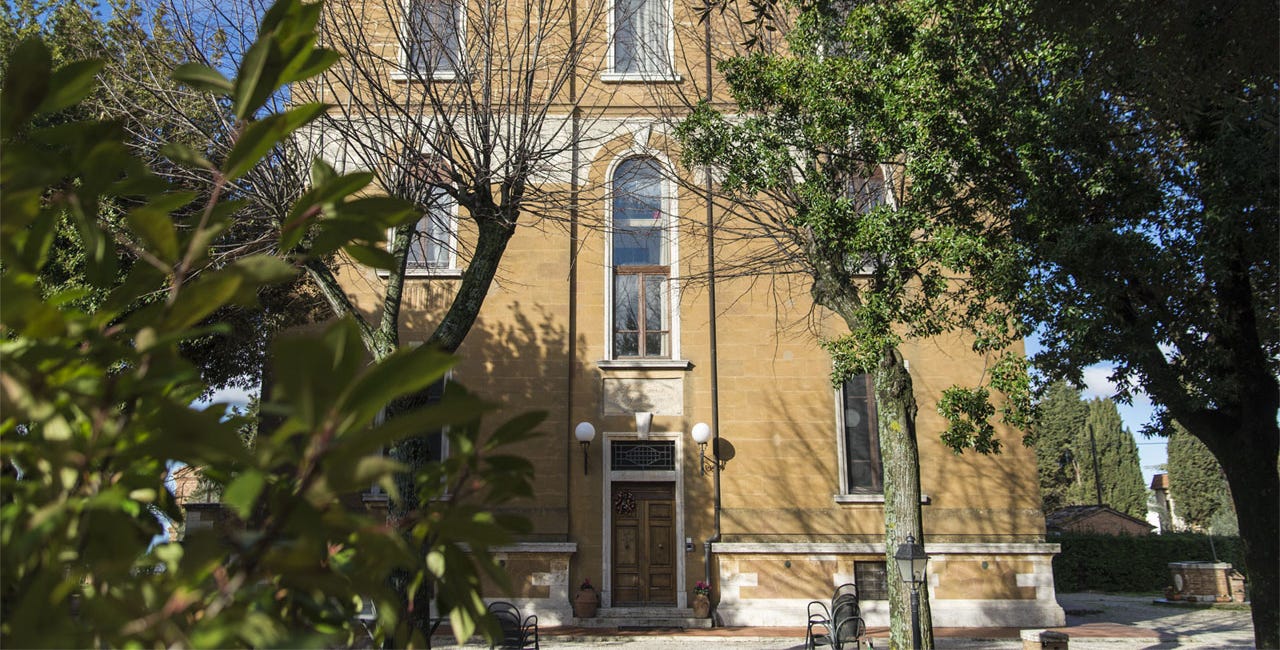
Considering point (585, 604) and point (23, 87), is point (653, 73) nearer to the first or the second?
point (585, 604)

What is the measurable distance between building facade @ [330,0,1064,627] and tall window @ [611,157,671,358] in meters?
0.04

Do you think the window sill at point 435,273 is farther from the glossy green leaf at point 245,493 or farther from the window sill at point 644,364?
the glossy green leaf at point 245,493

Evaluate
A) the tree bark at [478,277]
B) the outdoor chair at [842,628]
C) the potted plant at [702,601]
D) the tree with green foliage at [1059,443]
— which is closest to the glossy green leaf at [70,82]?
the tree bark at [478,277]

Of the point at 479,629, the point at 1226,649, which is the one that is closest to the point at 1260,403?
the point at 1226,649

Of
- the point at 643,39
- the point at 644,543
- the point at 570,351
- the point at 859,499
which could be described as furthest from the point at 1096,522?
the point at 643,39

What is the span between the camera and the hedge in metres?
29.4

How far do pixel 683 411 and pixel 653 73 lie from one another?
237 inches

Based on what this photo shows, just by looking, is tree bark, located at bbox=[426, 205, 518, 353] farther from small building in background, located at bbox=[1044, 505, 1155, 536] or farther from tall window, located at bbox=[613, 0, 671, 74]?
small building in background, located at bbox=[1044, 505, 1155, 536]

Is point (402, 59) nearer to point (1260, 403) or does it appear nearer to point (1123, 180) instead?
point (1123, 180)

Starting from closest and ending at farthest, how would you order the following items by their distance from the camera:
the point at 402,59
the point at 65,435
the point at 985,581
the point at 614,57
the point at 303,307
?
the point at 65,435 < the point at 402,59 < the point at 303,307 < the point at 985,581 < the point at 614,57

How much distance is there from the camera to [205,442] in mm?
773

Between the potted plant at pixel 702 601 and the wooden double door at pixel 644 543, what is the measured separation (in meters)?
0.62

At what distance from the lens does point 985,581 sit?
1537cm

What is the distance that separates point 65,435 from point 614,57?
16348mm
